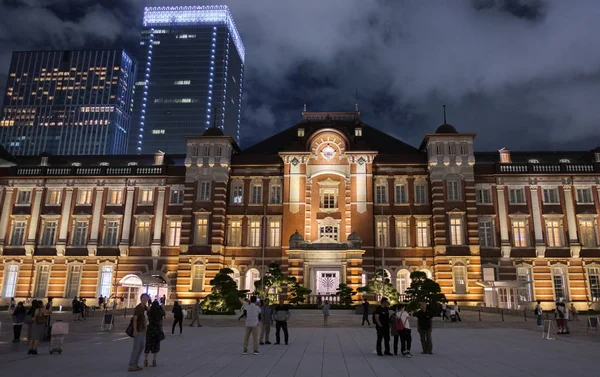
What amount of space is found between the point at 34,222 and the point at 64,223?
9.65 ft

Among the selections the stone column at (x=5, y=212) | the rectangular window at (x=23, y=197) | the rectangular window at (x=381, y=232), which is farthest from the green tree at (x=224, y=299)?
the stone column at (x=5, y=212)

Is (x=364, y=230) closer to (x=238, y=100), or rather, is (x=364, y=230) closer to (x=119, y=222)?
(x=119, y=222)

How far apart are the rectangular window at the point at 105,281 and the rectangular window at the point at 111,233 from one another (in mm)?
2349

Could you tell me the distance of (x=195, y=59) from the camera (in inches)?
6004

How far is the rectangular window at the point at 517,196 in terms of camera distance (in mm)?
44000

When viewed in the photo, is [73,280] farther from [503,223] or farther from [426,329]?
[503,223]

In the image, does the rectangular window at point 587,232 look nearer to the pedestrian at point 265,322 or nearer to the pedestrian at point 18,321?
the pedestrian at point 265,322

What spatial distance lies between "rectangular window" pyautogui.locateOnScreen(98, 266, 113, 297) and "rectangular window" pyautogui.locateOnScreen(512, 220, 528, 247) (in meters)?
37.2

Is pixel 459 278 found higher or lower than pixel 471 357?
higher

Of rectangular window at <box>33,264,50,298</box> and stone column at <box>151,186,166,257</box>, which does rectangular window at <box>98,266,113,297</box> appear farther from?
rectangular window at <box>33,264,50,298</box>

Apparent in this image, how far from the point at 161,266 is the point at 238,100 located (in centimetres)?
13434

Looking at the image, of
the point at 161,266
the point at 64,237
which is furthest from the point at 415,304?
the point at 64,237

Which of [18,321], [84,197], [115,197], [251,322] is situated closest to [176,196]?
[115,197]

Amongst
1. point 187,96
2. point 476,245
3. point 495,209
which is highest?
point 187,96
